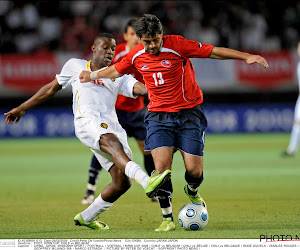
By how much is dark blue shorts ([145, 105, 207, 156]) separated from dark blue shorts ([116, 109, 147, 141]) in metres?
2.27

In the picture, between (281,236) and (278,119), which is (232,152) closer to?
(278,119)

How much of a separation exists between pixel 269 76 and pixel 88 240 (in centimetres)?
1619

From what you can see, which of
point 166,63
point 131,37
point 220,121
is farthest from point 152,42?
point 220,121

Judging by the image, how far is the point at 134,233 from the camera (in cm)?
629

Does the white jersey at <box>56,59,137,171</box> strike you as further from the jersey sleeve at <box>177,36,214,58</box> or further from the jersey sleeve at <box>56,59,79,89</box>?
the jersey sleeve at <box>177,36,214,58</box>

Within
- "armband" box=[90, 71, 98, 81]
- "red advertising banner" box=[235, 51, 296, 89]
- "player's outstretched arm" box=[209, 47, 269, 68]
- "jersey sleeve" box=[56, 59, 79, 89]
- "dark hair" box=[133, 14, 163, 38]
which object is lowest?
"red advertising banner" box=[235, 51, 296, 89]

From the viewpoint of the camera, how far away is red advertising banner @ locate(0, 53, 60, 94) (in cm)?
2025

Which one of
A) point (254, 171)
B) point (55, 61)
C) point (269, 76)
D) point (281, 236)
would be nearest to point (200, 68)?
point (269, 76)

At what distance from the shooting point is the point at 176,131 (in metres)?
6.77

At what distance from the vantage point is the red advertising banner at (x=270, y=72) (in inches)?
811

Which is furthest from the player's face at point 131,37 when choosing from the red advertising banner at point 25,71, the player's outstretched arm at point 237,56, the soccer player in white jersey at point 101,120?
the red advertising banner at point 25,71

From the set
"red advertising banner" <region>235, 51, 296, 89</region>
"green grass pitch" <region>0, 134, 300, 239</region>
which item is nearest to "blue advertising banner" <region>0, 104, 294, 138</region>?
"red advertising banner" <region>235, 51, 296, 89</region>

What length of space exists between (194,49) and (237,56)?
49 cm

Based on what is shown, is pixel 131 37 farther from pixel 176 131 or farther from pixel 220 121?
pixel 220 121
